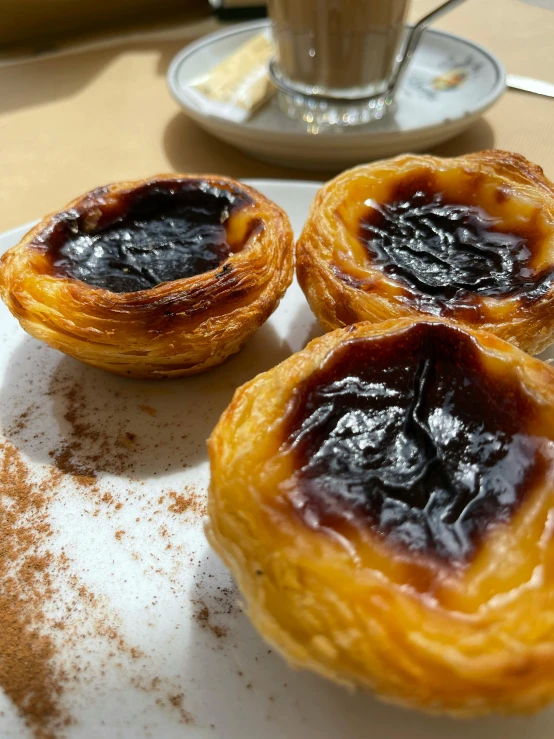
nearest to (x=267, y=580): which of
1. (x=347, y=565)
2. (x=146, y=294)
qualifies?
(x=347, y=565)

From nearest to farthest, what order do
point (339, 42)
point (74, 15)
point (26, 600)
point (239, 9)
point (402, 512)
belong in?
point (402, 512)
point (26, 600)
point (339, 42)
point (74, 15)
point (239, 9)

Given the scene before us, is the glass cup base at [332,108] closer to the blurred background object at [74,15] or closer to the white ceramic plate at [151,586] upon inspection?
the white ceramic plate at [151,586]

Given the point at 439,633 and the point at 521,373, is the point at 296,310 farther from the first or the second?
the point at 439,633

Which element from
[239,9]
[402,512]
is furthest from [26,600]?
[239,9]

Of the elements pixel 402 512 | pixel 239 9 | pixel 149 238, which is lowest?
pixel 402 512

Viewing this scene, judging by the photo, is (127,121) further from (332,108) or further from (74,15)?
(74,15)
